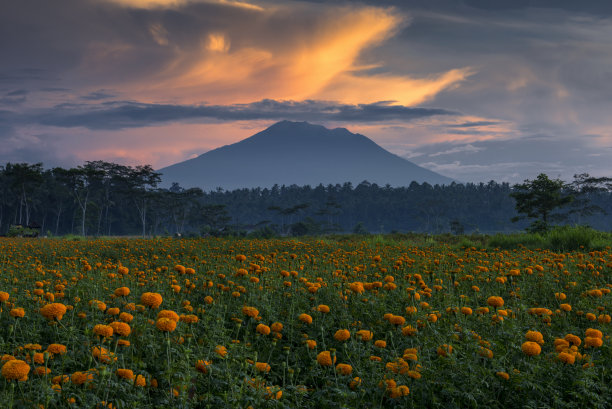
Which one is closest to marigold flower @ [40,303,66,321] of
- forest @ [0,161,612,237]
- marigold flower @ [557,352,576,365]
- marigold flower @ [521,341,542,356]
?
marigold flower @ [521,341,542,356]

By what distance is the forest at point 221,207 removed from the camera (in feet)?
254

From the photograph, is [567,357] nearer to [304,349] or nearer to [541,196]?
[304,349]

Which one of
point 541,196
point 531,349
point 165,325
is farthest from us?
point 541,196

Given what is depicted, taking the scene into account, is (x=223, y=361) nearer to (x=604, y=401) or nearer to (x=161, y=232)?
(x=604, y=401)

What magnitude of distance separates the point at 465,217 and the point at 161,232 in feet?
313

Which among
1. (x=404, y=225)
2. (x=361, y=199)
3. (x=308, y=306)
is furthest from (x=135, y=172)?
(x=308, y=306)

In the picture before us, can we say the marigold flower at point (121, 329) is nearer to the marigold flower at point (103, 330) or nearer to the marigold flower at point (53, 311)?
the marigold flower at point (103, 330)

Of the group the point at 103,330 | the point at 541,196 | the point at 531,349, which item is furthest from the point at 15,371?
the point at 541,196

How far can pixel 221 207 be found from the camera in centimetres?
9781

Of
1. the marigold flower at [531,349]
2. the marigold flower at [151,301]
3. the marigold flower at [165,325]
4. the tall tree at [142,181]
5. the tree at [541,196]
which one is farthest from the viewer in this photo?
the tall tree at [142,181]

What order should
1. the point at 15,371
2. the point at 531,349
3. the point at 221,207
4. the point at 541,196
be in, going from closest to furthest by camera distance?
the point at 15,371 → the point at 531,349 → the point at 541,196 → the point at 221,207

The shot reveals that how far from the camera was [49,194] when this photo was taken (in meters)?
85.3

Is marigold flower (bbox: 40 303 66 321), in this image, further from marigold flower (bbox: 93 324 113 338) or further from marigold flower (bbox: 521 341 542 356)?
marigold flower (bbox: 521 341 542 356)

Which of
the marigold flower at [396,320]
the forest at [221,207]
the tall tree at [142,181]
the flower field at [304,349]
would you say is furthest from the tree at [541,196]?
the tall tree at [142,181]
